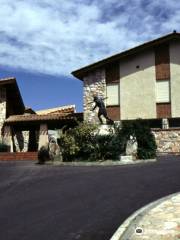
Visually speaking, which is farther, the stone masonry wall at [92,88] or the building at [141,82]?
the stone masonry wall at [92,88]

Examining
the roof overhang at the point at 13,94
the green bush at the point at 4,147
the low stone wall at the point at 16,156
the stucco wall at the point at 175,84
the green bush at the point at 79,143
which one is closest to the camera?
the green bush at the point at 79,143

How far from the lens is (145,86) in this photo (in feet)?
94.1

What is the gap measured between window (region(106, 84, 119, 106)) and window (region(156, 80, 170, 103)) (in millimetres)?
2614

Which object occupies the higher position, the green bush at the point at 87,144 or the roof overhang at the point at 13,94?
the roof overhang at the point at 13,94

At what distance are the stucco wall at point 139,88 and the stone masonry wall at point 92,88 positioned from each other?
1.28m

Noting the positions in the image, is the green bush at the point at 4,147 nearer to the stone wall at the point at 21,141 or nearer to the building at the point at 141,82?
the stone wall at the point at 21,141

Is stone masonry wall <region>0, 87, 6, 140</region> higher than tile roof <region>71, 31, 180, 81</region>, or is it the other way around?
tile roof <region>71, 31, 180, 81</region>

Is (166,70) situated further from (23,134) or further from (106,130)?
(23,134)

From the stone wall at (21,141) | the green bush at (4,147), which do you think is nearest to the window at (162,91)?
the green bush at (4,147)

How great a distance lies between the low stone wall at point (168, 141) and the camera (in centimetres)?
2736

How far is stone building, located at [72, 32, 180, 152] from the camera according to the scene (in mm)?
28141

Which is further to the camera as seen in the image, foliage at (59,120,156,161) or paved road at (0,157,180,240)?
foliage at (59,120,156,161)

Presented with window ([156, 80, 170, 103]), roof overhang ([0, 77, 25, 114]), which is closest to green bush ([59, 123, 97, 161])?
window ([156, 80, 170, 103])

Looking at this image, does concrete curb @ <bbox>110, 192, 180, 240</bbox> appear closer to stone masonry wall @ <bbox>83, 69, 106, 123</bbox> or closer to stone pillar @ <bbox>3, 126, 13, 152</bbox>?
stone pillar @ <bbox>3, 126, 13, 152</bbox>
